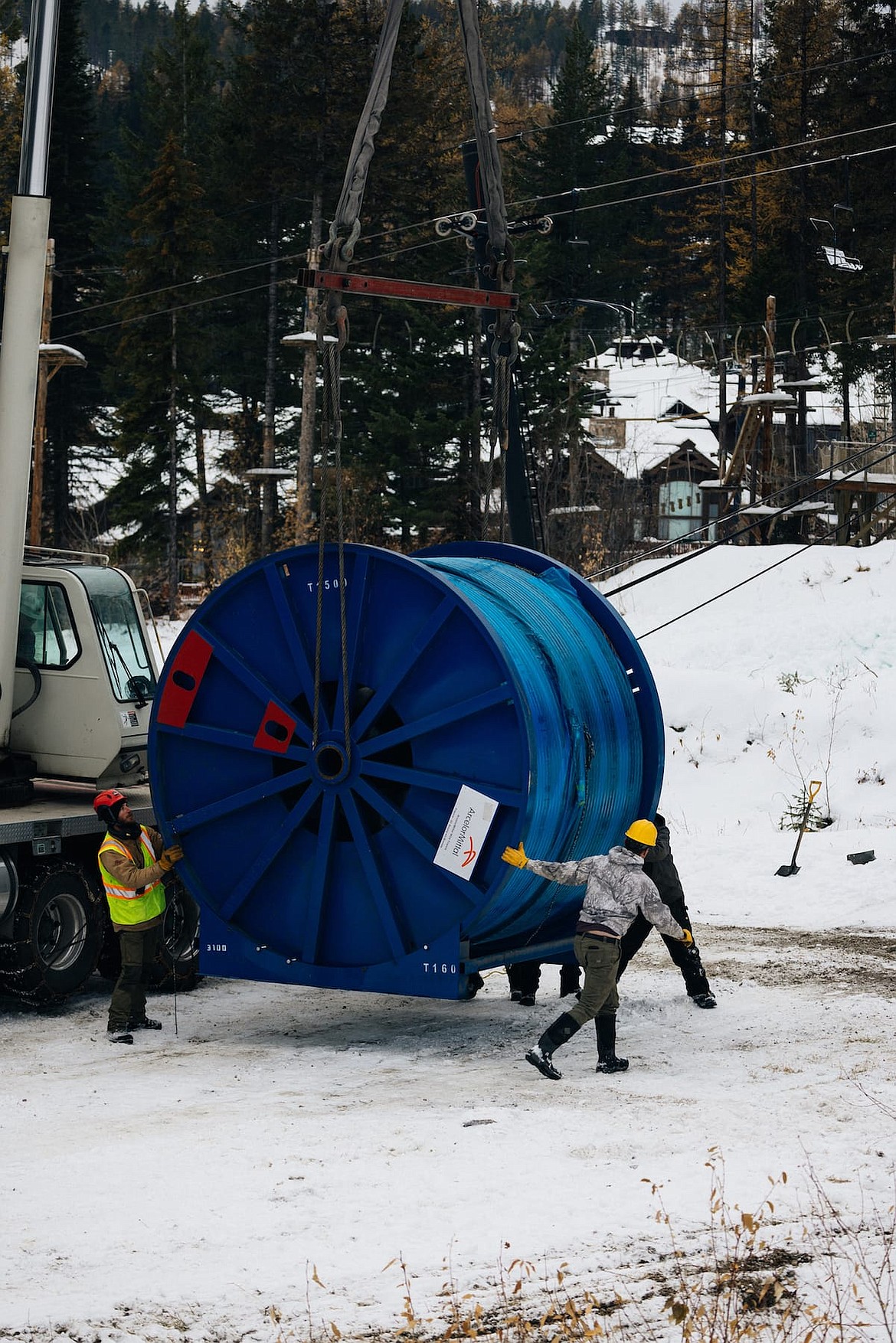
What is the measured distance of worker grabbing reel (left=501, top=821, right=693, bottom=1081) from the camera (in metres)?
9.18

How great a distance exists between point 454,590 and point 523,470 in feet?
21.4

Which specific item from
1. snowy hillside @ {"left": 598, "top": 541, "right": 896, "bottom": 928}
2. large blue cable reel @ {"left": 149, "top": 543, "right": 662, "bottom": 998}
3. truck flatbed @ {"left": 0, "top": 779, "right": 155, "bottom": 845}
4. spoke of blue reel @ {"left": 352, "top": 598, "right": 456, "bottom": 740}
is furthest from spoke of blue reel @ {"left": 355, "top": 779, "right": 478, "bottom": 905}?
snowy hillside @ {"left": 598, "top": 541, "right": 896, "bottom": 928}

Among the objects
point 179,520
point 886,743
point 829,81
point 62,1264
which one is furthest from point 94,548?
point 62,1264

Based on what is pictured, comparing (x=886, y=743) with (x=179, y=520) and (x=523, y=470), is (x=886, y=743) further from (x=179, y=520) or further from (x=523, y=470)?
(x=179, y=520)

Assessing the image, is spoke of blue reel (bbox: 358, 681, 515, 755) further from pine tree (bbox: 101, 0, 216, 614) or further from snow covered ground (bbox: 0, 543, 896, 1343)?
pine tree (bbox: 101, 0, 216, 614)

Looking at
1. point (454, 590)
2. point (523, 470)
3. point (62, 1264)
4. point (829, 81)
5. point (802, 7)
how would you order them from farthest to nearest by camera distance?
point (802, 7)
point (829, 81)
point (523, 470)
point (454, 590)
point (62, 1264)

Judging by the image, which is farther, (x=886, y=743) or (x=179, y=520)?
(x=179, y=520)

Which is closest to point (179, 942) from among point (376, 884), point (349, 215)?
point (376, 884)

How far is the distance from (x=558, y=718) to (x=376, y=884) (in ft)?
5.22

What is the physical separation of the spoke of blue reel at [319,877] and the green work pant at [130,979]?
1206 mm

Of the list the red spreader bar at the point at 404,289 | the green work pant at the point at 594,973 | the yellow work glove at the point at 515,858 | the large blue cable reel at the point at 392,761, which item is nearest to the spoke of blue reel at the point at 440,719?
the large blue cable reel at the point at 392,761

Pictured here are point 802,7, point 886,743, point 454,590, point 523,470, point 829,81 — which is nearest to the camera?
point 454,590

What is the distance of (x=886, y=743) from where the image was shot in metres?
20.0

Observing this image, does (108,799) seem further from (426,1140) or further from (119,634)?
(426,1140)
